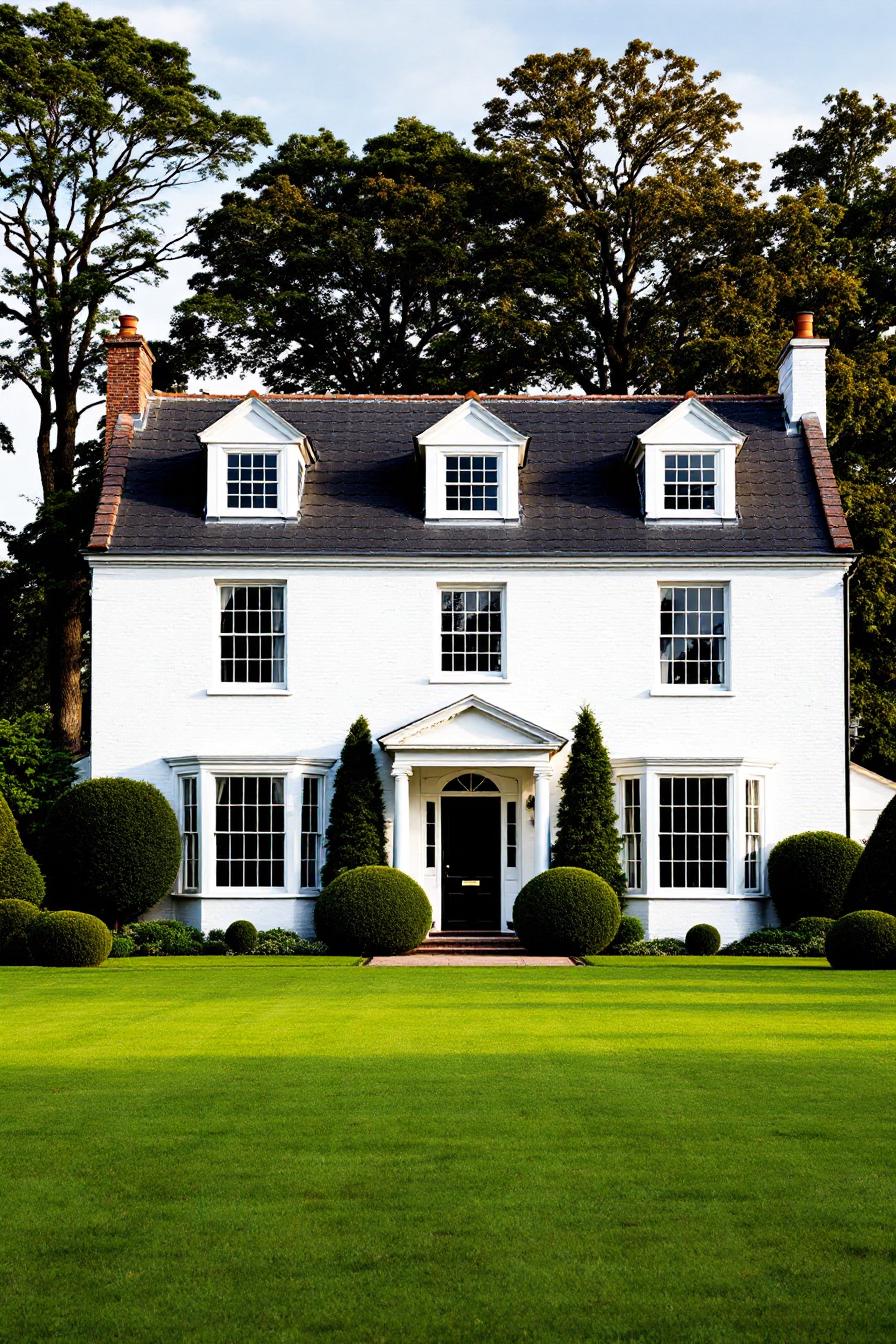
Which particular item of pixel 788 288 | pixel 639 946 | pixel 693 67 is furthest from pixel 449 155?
pixel 639 946

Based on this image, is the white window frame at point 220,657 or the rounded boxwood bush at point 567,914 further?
the white window frame at point 220,657

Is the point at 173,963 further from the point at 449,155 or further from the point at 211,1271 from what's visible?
the point at 449,155

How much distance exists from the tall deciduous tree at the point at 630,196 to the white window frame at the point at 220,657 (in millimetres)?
16109

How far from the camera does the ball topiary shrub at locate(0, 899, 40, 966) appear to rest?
25.2 metres

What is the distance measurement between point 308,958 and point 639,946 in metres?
6.05

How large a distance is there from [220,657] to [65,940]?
8.11 m

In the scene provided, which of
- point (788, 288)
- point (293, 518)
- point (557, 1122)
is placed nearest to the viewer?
point (557, 1122)

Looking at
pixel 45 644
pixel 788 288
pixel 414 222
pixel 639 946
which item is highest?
pixel 414 222

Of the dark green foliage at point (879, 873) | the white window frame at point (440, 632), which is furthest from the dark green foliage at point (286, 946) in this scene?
the dark green foliage at point (879, 873)

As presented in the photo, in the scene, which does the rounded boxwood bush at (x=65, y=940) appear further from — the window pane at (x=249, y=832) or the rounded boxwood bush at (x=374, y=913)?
the window pane at (x=249, y=832)

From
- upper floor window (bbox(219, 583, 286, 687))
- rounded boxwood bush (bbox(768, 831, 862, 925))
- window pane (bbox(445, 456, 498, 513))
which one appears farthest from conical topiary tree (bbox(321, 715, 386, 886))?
rounded boxwood bush (bbox(768, 831, 862, 925))

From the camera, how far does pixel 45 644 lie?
44.8 m

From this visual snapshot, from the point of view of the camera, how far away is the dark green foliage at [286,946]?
29.0 meters

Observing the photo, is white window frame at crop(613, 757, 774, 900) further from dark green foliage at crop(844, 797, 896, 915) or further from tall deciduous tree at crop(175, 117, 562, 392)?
tall deciduous tree at crop(175, 117, 562, 392)
